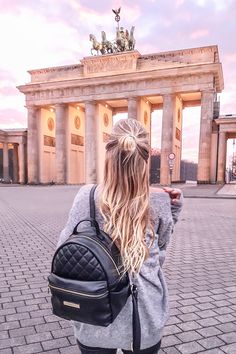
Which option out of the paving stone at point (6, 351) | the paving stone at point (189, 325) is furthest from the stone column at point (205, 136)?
the paving stone at point (6, 351)

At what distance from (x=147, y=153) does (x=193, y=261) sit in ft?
17.1

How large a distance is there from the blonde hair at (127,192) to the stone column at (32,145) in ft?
148

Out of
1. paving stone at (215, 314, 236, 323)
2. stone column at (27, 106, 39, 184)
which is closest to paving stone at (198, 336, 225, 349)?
paving stone at (215, 314, 236, 323)

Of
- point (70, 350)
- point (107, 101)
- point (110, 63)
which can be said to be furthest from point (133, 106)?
point (70, 350)

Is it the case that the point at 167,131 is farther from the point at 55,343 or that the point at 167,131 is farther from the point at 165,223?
the point at 165,223

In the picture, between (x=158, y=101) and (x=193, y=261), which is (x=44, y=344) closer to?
(x=193, y=261)

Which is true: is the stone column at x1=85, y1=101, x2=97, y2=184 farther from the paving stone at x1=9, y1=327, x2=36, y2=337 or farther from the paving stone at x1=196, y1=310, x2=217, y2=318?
the paving stone at x1=9, y1=327, x2=36, y2=337

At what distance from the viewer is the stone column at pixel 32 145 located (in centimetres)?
4494

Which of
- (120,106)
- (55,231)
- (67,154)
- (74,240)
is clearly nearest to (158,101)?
(120,106)

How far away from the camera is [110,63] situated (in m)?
41.6

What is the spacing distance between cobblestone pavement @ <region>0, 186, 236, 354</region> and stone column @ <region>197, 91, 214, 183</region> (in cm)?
2845

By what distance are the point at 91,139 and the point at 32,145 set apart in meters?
9.07

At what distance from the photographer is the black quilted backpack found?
4.56ft

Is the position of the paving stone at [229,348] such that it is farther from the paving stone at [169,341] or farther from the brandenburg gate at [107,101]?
the brandenburg gate at [107,101]
